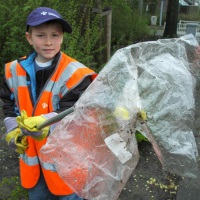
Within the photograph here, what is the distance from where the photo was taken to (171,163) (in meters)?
1.60

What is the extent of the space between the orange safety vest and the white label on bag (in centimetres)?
52

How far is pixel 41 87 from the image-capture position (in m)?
2.04

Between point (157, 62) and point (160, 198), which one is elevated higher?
point (157, 62)

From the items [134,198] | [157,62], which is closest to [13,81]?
[157,62]

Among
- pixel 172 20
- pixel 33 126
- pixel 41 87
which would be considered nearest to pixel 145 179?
pixel 41 87

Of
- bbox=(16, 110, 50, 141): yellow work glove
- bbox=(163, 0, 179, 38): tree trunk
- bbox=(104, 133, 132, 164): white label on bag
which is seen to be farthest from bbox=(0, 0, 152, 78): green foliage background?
bbox=(163, 0, 179, 38): tree trunk

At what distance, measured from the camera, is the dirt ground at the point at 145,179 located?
3.29m

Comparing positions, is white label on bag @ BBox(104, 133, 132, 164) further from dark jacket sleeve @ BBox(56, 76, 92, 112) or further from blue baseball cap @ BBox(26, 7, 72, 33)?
blue baseball cap @ BBox(26, 7, 72, 33)

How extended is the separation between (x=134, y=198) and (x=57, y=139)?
1.81 meters

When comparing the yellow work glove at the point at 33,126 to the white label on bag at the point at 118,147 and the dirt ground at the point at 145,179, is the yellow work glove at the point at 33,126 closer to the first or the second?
the white label on bag at the point at 118,147

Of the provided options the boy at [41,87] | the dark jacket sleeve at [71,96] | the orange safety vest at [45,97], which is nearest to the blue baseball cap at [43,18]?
the boy at [41,87]

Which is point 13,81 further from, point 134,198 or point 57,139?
point 134,198

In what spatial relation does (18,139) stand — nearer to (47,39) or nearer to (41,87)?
(41,87)

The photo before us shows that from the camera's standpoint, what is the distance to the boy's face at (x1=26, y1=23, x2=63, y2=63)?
6.55ft
